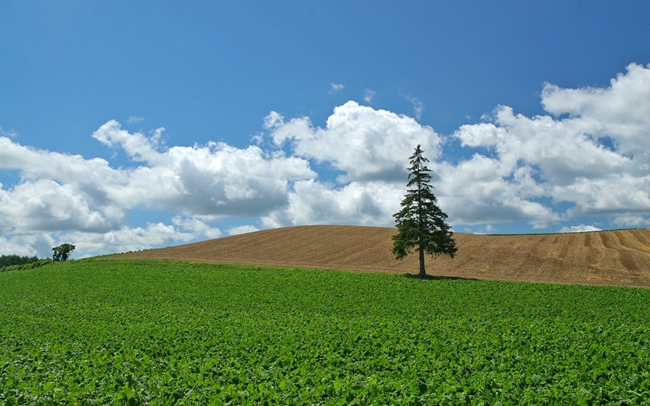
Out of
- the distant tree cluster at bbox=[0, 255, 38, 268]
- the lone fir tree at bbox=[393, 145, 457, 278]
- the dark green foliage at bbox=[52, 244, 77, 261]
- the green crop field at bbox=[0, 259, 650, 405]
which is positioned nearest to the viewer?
the green crop field at bbox=[0, 259, 650, 405]

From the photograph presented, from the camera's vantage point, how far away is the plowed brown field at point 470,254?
50562 mm

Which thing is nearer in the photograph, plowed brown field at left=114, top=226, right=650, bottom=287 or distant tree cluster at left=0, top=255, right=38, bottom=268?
plowed brown field at left=114, top=226, right=650, bottom=287

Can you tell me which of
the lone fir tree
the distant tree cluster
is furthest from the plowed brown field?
the distant tree cluster

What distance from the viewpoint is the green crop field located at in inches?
426

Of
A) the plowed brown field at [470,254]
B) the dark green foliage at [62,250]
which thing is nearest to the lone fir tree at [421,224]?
the plowed brown field at [470,254]

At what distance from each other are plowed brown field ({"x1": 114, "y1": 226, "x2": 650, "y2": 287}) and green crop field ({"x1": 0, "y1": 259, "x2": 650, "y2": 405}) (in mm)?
14743

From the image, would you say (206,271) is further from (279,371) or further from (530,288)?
(279,371)

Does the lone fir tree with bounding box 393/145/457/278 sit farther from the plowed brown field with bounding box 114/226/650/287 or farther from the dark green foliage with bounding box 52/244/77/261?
the dark green foliage with bounding box 52/244/77/261

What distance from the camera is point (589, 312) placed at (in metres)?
27.2

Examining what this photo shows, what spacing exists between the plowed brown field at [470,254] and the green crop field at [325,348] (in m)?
14.7

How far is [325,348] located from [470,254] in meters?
51.0

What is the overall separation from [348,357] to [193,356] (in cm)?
547

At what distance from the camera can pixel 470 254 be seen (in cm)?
6253

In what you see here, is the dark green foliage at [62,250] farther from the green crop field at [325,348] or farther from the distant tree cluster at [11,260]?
the distant tree cluster at [11,260]
